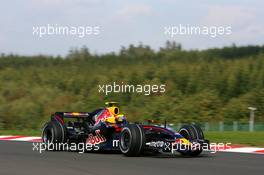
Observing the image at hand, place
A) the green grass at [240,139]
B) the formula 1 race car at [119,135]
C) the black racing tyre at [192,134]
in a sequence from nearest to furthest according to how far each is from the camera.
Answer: the formula 1 race car at [119,135] < the black racing tyre at [192,134] < the green grass at [240,139]

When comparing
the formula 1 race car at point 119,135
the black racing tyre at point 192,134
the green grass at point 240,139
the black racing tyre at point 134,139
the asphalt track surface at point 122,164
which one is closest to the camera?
the asphalt track surface at point 122,164

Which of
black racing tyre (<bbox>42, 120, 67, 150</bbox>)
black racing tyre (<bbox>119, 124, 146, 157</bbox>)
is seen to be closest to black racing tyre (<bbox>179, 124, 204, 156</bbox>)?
black racing tyre (<bbox>119, 124, 146, 157</bbox>)

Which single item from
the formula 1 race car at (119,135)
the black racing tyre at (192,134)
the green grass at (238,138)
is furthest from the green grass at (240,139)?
the formula 1 race car at (119,135)

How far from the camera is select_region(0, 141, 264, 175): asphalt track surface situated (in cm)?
1018

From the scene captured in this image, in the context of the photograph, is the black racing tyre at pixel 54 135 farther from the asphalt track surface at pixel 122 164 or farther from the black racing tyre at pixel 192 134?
the black racing tyre at pixel 192 134

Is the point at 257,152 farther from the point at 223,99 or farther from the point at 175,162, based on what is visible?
the point at 223,99

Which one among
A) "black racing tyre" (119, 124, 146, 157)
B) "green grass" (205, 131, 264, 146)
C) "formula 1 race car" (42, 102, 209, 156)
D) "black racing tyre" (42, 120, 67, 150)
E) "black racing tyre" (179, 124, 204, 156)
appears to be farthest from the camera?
"green grass" (205, 131, 264, 146)

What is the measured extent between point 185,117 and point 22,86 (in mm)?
18167

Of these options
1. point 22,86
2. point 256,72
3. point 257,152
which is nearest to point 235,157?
point 257,152

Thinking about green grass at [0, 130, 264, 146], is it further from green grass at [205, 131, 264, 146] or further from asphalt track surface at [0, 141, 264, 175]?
asphalt track surface at [0, 141, 264, 175]

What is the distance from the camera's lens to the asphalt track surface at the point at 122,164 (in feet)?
33.4

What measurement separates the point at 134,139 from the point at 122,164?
138cm

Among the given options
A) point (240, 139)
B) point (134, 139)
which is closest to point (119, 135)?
point (134, 139)

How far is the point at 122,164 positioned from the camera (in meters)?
11.5
